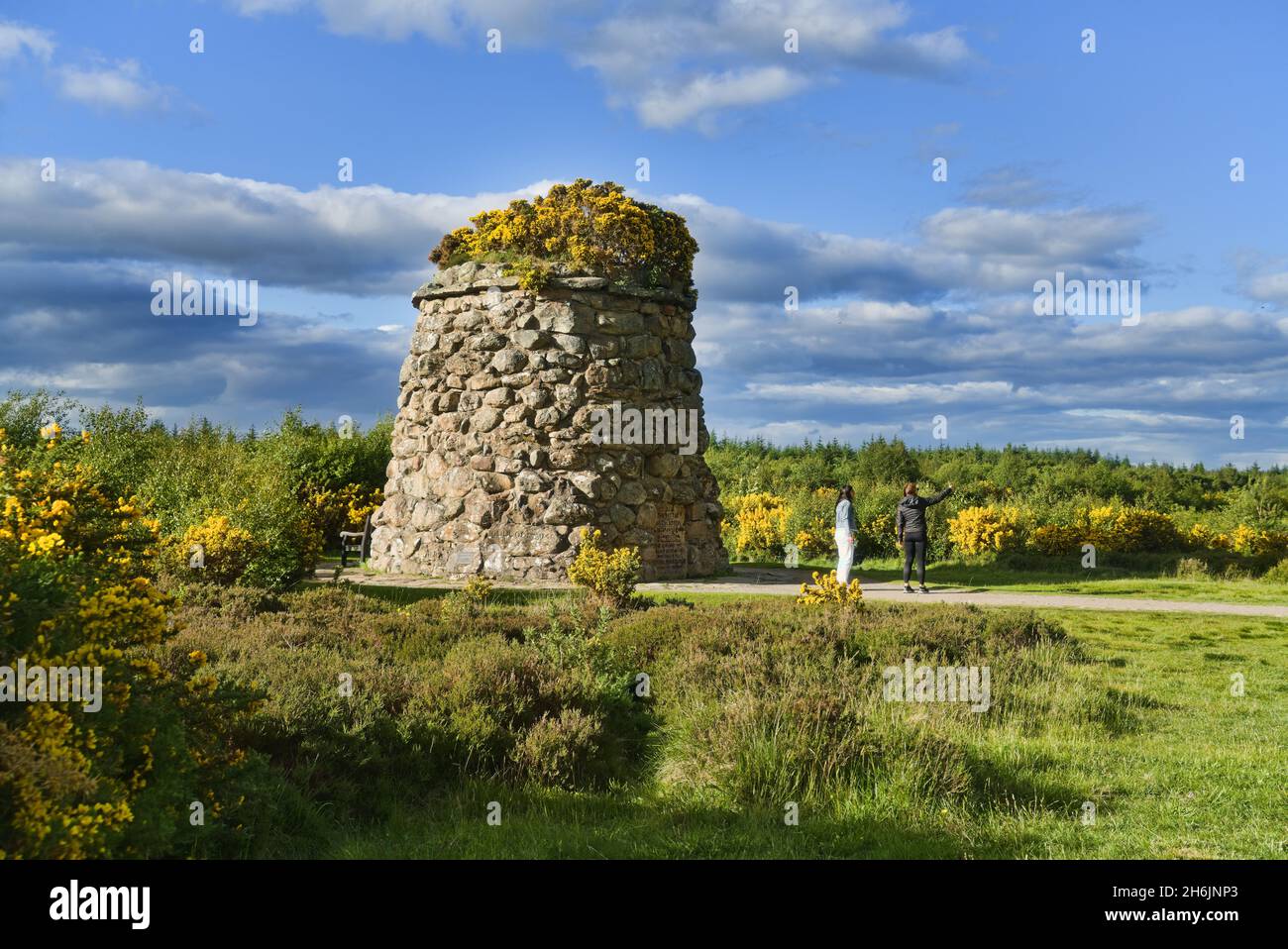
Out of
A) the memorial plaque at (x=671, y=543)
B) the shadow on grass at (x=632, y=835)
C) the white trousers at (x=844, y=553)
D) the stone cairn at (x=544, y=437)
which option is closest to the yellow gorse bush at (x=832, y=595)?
the white trousers at (x=844, y=553)

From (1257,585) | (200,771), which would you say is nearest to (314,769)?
(200,771)

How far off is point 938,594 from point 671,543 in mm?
4770

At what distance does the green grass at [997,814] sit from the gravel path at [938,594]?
6171 mm

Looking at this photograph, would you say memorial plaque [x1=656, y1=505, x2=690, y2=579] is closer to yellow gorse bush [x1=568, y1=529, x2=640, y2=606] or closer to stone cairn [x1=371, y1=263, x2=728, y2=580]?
stone cairn [x1=371, y1=263, x2=728, y2=580]

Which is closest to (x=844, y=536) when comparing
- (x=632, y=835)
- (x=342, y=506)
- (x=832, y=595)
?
(x=832, y=595)

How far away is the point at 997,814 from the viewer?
6320 millimetres

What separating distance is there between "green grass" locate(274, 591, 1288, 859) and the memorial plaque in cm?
983

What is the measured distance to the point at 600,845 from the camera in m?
5.57

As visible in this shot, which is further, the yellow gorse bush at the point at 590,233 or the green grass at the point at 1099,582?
the yellow gorse bush at the point at 590,233

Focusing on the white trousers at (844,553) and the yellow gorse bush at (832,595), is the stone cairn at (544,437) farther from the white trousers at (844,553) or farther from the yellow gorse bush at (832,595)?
the yellow gorse bush at (832,595)

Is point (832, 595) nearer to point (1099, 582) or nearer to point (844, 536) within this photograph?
point (844, 536)

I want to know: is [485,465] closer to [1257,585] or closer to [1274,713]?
[1274,713]

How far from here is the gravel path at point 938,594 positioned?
14969 mm
